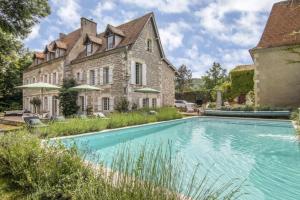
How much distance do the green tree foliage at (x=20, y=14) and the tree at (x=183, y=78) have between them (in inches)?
1539

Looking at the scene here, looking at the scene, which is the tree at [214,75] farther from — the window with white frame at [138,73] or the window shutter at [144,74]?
the window with white frame at [138,73]

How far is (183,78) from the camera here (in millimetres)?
48781

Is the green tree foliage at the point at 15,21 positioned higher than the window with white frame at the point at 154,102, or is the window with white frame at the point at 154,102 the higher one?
the green tree foliage at the point at 15,21

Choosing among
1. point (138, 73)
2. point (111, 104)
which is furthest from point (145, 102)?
point (111, 104)

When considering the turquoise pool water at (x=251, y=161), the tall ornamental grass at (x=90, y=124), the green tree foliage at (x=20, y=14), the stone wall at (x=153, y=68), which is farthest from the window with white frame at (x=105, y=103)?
the green tree foliage at (x=20, y=14)

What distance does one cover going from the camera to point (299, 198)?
3.88 metres

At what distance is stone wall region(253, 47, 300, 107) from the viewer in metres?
16.1

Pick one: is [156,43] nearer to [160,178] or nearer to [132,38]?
[132,38]

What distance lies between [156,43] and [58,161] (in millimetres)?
18939

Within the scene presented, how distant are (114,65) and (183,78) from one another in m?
31.7

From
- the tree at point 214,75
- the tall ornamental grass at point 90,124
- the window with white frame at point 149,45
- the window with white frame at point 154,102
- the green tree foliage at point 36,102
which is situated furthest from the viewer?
the tree at point 214,75

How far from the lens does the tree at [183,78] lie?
158ft

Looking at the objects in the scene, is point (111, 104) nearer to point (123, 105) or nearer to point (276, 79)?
point (123, 105)

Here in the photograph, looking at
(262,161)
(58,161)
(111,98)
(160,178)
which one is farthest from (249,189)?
(111,98)
